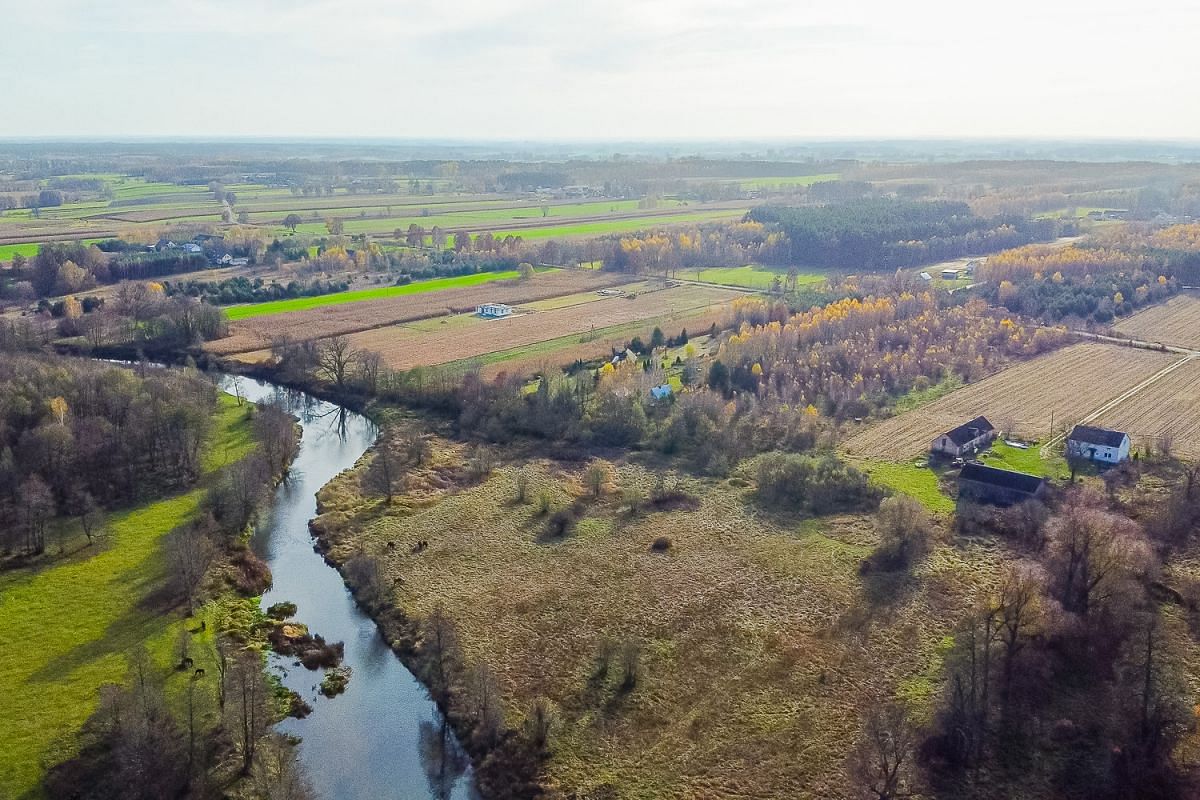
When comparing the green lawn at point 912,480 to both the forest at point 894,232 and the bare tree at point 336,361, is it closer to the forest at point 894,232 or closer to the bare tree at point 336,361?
the bare tree at point 336,361

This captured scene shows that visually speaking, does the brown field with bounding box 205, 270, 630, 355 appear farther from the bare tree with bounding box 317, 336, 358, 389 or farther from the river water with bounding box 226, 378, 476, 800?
the river water with bounding box 226, 378, 476, 800

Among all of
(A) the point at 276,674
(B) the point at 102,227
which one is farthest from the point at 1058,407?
(B) the point at 102,227

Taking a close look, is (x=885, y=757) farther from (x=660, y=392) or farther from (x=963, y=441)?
(x=660, y=392)

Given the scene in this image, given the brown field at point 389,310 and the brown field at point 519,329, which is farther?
the brown field at point 389,310

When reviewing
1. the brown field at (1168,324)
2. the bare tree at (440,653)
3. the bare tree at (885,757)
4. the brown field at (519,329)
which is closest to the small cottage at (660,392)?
the brown field at (519,329)

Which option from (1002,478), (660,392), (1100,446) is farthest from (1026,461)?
(660,392)

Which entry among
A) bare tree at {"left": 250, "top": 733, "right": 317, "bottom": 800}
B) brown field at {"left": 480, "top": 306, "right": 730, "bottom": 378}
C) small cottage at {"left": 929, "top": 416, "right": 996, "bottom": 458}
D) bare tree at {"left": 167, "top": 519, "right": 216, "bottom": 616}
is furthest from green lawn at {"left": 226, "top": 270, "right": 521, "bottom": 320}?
bare tree at {"left": 250, "top": 733, "right": 317, "bottom": 800}

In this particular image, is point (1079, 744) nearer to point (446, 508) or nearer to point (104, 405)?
point (446, 508)
